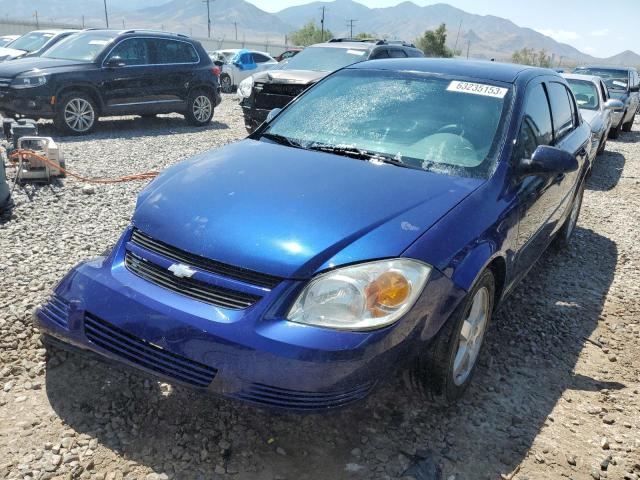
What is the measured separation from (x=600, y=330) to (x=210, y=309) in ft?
9.68

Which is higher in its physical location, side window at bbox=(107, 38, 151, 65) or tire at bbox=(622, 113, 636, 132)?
side window at bbox=(107, 38, 151, 65)

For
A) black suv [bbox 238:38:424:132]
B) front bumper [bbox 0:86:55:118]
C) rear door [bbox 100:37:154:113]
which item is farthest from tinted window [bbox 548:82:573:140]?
front bumper [bbox 0:86:55:118]

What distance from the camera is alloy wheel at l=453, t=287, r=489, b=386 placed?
2699 mm

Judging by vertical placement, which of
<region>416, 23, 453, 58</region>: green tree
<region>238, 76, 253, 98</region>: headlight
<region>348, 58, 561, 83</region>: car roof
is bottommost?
<region>416, 23, 453, 58</region>: green tree

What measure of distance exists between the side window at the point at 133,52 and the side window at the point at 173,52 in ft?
0.67

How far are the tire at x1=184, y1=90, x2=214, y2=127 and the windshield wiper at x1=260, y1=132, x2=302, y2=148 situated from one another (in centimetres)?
802

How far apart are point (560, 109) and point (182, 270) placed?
3.36 metres

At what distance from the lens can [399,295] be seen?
2.16m

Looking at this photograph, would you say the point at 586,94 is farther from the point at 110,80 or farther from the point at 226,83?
the point at 226,83

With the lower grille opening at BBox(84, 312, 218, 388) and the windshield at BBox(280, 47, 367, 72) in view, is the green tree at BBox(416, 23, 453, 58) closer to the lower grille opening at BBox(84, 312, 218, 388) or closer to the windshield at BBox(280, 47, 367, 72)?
the windshield at BBox(280, 47, 367, 72)

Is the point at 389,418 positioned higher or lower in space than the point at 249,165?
lower

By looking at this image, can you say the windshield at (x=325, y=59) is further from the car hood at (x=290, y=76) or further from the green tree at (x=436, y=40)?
the green tree at (x=436, y=40)

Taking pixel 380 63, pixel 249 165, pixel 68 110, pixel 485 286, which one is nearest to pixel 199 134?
pixel 68 110

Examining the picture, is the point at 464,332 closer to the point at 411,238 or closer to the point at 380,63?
the point at 411,238
